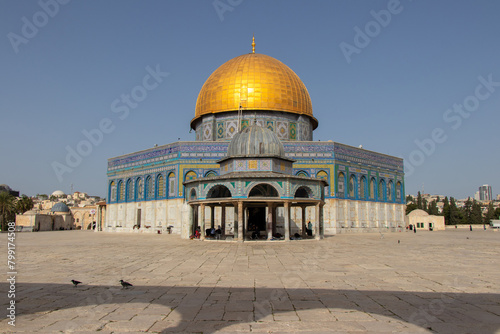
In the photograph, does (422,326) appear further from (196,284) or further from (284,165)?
(284,165)

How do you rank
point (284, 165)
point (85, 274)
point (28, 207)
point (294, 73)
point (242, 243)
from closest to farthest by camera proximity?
point (85, 274) → point (242, 243) → point (284, 165) → point (294, 73) → point (28, 207)

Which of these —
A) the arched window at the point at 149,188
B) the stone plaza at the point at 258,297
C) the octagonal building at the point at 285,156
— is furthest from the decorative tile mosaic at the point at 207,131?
the stone plaza at the point at 258,297

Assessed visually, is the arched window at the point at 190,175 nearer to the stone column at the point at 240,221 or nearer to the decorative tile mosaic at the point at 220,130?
the decorative tile mosaic at the point at 220,130

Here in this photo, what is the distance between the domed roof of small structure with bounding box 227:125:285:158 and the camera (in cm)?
2447

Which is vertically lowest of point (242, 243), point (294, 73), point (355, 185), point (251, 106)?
point (242, 243)

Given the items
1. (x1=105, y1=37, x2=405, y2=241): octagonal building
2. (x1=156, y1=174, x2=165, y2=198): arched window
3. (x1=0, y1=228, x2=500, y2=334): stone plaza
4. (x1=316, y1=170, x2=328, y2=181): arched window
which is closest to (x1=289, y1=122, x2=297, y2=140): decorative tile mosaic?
(x1=105, y1=37, x2=405, y2=241): octagonal building

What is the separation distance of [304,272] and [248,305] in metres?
4.05

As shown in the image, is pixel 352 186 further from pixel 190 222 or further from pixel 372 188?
pixel 190 222

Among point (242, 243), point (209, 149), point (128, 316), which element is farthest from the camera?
point (209, 149)

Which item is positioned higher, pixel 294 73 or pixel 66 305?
pixel 294 73

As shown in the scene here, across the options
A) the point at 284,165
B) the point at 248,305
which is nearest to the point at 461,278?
the point at 248,305

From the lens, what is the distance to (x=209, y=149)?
3819 centimetres

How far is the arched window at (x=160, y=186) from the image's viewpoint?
39.2 m

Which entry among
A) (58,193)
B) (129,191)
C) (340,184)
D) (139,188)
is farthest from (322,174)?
(58,193)
